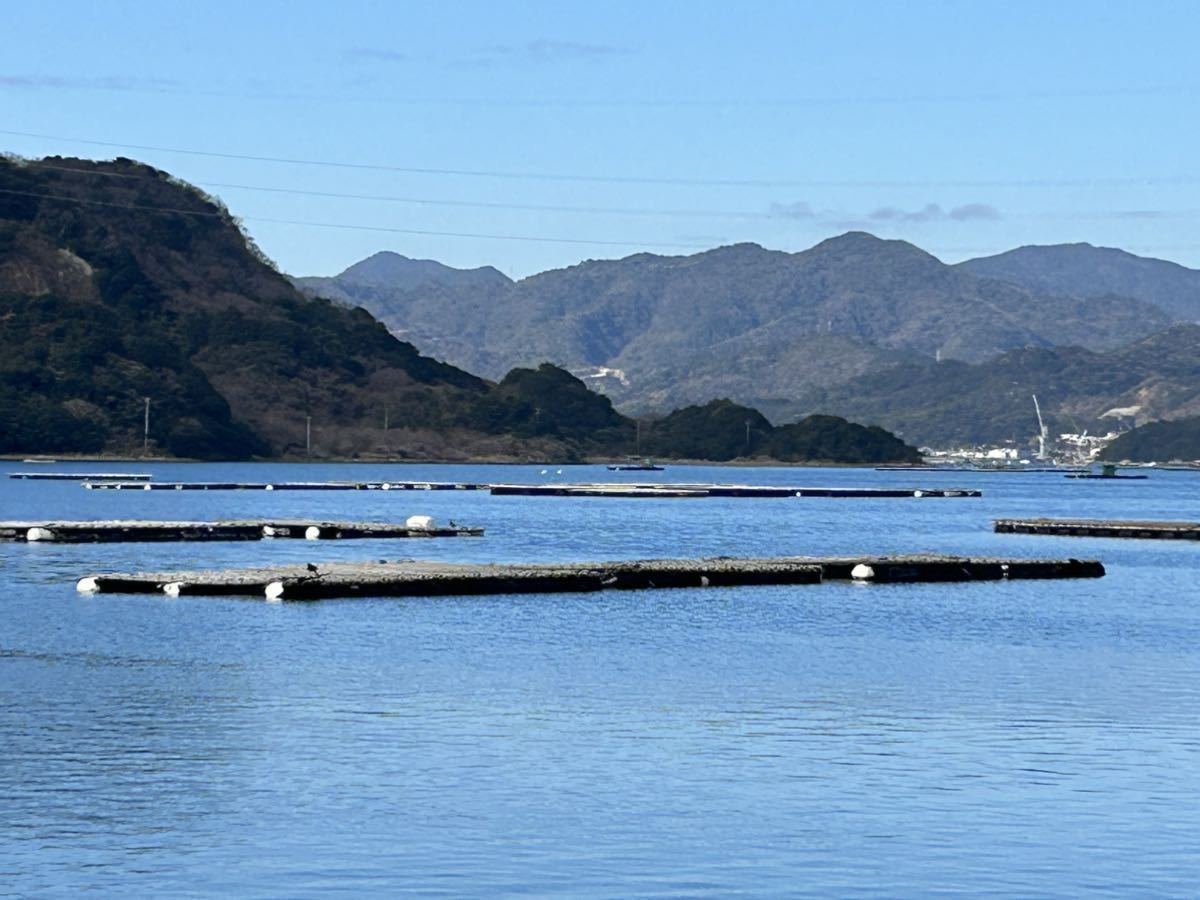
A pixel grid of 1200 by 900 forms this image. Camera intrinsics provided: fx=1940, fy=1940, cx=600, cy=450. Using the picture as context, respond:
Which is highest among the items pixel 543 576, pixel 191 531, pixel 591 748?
pixel 543 576

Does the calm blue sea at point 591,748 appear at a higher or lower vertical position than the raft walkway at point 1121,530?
lower

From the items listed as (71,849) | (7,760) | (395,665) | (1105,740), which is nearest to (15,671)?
(395,665)

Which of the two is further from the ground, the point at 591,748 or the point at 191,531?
the point at 191,531

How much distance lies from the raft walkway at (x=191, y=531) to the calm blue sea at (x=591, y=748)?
111 feet

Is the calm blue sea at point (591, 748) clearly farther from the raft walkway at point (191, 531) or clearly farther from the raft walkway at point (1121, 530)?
the raft walkway at point (1121, 530)

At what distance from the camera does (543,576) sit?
8544cm

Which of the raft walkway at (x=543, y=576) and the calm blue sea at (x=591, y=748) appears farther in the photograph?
the raft walkway at (x=543, y=576)

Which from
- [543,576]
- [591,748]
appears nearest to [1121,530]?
[543,576]

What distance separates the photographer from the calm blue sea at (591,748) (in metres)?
32.0

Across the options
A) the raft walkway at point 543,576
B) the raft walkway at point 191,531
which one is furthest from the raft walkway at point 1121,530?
the raft walkway at point 191,531

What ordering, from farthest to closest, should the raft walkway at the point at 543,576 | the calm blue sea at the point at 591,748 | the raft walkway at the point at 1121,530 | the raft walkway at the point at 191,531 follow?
the raft walkway at the point at 1121,530 → the raft walkway at the point at 191,531 → the raft walkway at the point at 543,576 → the calm blue sea at the point at 591,748

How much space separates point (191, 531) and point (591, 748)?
8255cm

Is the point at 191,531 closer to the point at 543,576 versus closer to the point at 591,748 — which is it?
the point at 543,576

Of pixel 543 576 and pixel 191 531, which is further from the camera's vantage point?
pixel 191 531
